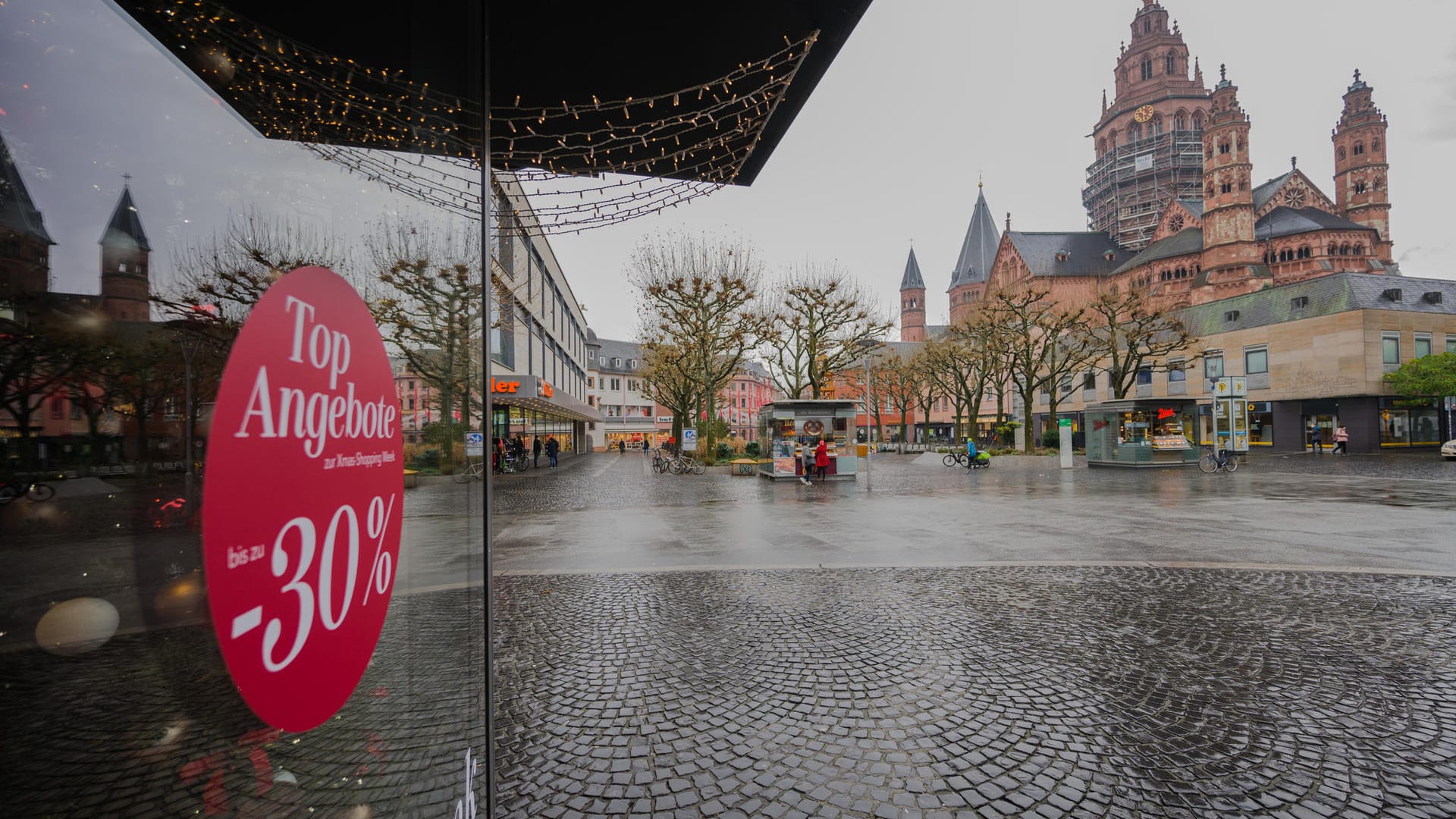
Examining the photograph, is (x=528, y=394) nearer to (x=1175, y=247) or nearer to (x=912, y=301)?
(x=1175, y=247)

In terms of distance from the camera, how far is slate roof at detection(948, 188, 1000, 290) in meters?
89.0

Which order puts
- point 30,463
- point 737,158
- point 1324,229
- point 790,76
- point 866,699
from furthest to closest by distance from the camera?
1. point 1324,229
2. point 737,158
3. point 790,76
4. point 866,699
5. point 30,463

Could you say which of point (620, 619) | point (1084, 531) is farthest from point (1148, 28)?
point (620, 619)

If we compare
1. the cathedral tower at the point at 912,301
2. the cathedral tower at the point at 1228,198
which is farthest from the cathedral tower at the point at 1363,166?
the cathedral tower at the point at 912,301

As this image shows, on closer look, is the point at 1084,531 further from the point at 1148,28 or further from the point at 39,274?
the point at 1148,28

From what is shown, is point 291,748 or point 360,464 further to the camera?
point 360,464

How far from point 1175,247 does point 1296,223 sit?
921 centimetres

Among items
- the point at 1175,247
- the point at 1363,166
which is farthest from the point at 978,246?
the point at 1363,166

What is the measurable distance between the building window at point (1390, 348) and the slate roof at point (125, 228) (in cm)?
5026

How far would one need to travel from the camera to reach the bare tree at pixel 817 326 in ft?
103

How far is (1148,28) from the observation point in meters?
88.0

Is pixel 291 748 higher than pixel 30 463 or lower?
lower

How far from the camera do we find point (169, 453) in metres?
0.98

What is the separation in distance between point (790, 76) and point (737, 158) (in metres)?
1.76
